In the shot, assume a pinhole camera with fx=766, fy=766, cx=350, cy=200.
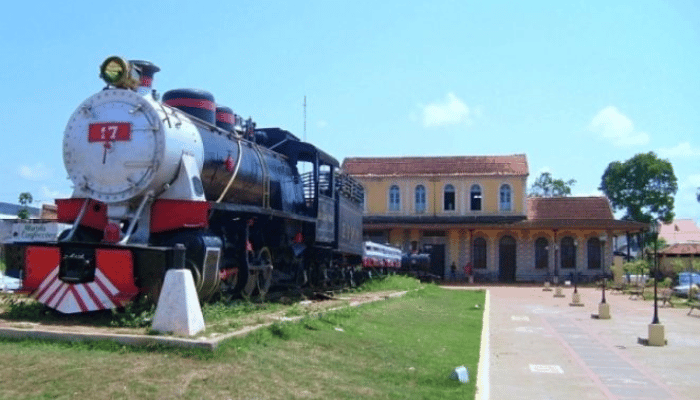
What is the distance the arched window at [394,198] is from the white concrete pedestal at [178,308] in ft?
139

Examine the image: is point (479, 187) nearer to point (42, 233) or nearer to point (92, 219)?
point (42, 233)

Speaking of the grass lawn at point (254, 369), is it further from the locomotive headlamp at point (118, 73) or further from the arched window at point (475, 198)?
the arched window at point (475, 198)

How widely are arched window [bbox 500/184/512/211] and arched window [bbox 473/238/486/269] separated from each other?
105 inches

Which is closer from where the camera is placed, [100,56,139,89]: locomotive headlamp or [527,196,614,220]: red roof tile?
[100,56,139,89]: locomotive headlamp

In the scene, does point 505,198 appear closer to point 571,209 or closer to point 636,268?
point 571,209

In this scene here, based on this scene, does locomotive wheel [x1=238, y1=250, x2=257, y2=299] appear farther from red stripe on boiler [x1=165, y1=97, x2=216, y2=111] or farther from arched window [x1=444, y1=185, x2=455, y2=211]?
arched window [x1=444, y1=185, x2=455, y2=211]

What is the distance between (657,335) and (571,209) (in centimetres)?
3551

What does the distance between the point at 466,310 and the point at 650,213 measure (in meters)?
49.9

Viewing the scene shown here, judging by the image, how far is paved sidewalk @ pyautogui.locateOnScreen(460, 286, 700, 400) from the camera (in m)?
10.4

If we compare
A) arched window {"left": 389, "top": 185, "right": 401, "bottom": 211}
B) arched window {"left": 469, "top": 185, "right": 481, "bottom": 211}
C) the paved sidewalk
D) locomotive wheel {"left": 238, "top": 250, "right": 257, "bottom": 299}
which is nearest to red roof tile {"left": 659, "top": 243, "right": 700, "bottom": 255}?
arched window {"left": 469, "top": 185, "right": 481, "bottom": 211}

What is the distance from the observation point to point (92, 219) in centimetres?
1170

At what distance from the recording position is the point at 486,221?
4853 cm

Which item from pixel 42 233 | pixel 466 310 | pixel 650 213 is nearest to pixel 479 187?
pixel 650 213

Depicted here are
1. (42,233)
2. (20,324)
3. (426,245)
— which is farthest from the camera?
(426,245)
